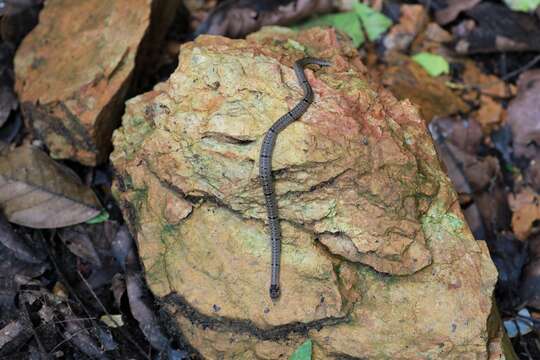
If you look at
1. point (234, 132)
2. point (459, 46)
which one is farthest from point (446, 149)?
point (234, 132)

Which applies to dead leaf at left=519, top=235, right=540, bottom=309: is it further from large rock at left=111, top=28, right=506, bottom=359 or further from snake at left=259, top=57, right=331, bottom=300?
snake at left=259, top=57, right=331, bottom=300

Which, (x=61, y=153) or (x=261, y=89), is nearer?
(x=261, y=89)

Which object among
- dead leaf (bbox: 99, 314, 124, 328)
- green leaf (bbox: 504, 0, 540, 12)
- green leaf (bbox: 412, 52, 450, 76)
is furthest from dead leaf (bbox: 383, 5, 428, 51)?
dead leaf (bbox: 99, 314, 124, 328)

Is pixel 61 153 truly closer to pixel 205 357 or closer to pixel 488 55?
pixel 205 357

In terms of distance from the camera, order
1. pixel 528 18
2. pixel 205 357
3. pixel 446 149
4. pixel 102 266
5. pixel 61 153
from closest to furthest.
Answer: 1. pixel 205 357
2. pixel 102 266
3. pixel 61 153
4. pixel 446 149
5. pixel 528 18

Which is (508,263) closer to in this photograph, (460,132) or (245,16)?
(460,132)

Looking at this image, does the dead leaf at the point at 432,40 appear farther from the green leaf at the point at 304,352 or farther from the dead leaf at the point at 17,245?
the dead leaf at the point at 17,245

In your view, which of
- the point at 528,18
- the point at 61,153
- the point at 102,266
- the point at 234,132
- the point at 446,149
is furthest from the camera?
the point at 528,18

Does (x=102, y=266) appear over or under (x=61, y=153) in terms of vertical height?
under
